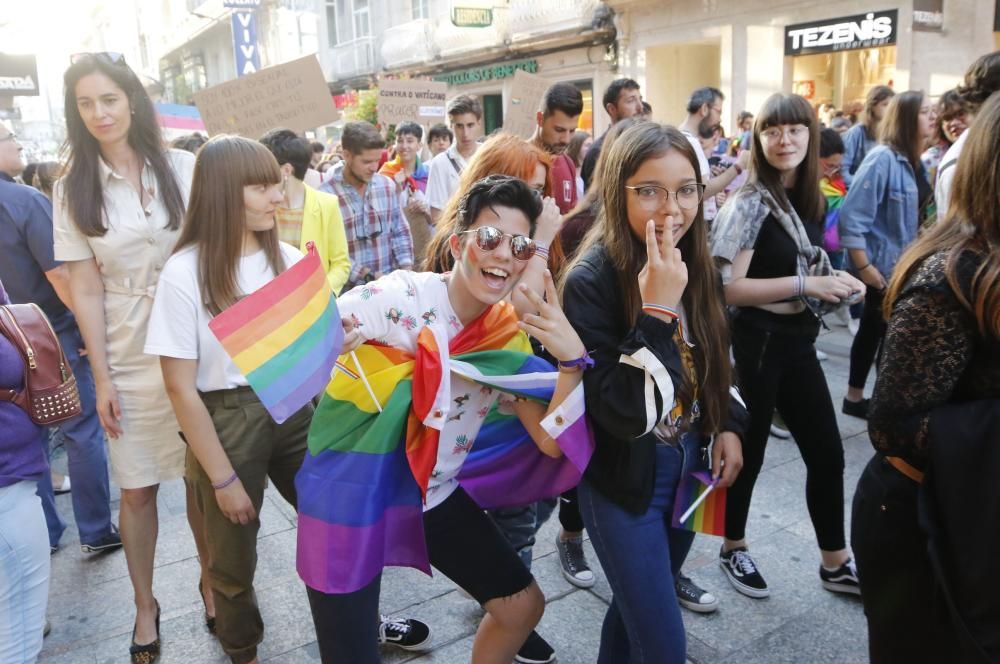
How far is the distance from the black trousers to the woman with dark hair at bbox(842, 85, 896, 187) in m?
5.38

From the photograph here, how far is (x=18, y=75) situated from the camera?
21.9 meters

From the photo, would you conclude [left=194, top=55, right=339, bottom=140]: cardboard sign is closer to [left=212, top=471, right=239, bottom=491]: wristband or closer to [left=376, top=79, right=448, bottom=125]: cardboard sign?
[left=376, top=79, right=448, bottom=125]: cardboard sign

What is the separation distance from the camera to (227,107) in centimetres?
546

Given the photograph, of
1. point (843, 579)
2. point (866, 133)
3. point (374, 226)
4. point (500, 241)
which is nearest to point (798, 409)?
point (843, 579)

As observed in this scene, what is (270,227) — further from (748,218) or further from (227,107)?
(227,107)

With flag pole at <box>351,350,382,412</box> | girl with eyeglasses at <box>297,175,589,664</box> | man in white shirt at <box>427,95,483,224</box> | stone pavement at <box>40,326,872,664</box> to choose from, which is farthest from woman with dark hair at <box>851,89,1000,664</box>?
man in white shirt at <box>427,95,483,224</box>

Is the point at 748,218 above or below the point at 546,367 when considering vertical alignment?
above

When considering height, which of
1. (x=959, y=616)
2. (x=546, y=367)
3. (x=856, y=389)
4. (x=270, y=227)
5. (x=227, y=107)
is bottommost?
(x=856, y=389)

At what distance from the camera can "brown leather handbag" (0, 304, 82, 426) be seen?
6.84 ft

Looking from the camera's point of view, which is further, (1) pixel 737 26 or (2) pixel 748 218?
(1) pixel 737 26

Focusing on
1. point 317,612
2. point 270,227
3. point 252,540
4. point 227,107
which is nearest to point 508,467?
point 317,612

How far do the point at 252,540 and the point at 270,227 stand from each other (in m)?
1.08

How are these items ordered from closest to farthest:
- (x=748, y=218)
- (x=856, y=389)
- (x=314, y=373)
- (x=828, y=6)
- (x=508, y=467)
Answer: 1. (x=314, y=373)
2. (x=508, y=467)
3. (x=748, y=218)
4. (x=856, y=389)
5. (x=828, y=6)

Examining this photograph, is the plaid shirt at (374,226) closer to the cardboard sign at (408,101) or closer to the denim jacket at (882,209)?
the denim jacket at (882,209)
